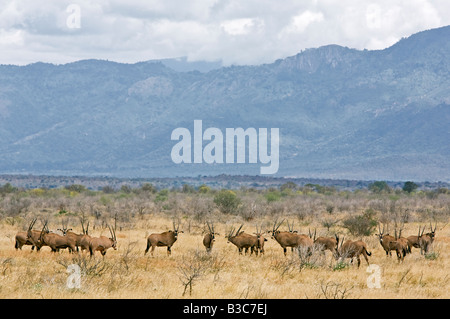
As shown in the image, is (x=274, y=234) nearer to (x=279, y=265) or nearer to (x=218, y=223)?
(x=279, y=265)

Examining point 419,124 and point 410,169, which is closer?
point 410,169

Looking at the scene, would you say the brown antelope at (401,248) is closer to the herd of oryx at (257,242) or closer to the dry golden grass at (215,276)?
the herd of oryx at (257,242)

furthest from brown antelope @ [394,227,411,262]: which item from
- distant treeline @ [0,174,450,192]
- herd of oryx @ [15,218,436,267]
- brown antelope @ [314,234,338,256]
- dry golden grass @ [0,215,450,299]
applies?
distant treeline @ [0,174,450,192]

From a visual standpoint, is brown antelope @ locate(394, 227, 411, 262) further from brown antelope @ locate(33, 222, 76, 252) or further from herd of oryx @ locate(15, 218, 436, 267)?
brown antelope @ locate(33, 222, 76, 252)

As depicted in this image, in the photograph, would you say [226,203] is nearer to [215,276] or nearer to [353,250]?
[353,250]

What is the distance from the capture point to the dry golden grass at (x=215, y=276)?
14617 millimetres

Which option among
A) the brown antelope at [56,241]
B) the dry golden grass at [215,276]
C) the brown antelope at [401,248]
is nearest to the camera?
the dry golden grass at [215,276]

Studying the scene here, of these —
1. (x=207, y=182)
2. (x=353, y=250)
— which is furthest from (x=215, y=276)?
(x=207, y=182)

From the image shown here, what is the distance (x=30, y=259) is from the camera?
1931 cm

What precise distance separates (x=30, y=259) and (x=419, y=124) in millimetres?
179133

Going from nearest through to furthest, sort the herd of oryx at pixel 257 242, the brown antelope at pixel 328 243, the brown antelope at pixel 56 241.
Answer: the herd of oryx at pixel 257 242 < the brown antelope at pixel 56 241 < the brown antelope at pixel 328 243


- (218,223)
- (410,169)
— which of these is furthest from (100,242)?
(410,169)

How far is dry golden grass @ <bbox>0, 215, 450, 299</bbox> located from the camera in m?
14.6

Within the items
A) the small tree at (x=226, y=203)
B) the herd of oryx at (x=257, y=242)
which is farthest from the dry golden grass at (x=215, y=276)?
the small tree at (x=226, y=203)
